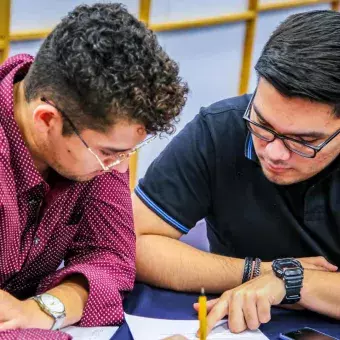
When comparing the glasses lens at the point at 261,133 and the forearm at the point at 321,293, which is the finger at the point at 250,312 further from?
the glasses lens at the point at 261,133

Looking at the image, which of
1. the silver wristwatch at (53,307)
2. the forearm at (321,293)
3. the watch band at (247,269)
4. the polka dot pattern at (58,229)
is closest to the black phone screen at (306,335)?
the forearm at (321,293)

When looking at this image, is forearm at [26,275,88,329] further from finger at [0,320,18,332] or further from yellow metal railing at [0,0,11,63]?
yellow metal railing at [0,0,11,63]

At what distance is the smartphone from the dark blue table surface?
3 centimetres

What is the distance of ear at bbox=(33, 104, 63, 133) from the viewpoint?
1240 millimetres

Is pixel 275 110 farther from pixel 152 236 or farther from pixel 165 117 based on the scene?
pixel 152 236

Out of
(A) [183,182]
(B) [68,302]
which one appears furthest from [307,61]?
(B) [68,302]

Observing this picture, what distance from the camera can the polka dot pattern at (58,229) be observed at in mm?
1319

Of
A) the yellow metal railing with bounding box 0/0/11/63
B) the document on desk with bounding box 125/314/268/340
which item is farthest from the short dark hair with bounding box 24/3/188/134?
the yellow metal railing with bounding box 0/0/11/63

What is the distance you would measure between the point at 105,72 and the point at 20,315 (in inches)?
19.6

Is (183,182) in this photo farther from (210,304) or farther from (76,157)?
(76,157)

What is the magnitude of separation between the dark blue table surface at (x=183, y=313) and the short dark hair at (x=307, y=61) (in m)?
0.46

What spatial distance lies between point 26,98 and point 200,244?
849 mm

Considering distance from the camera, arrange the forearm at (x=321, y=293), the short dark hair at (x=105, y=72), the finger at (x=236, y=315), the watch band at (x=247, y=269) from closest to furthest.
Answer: the short dark hair at (x=105, y=72) → the finger at (x=236, y=315) → the forearm at (x=321, y=293) → the watch band at (x=247, y=269)

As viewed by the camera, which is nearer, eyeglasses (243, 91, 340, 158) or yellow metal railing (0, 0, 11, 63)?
eyeglasses (243, 91, 340, 158)
